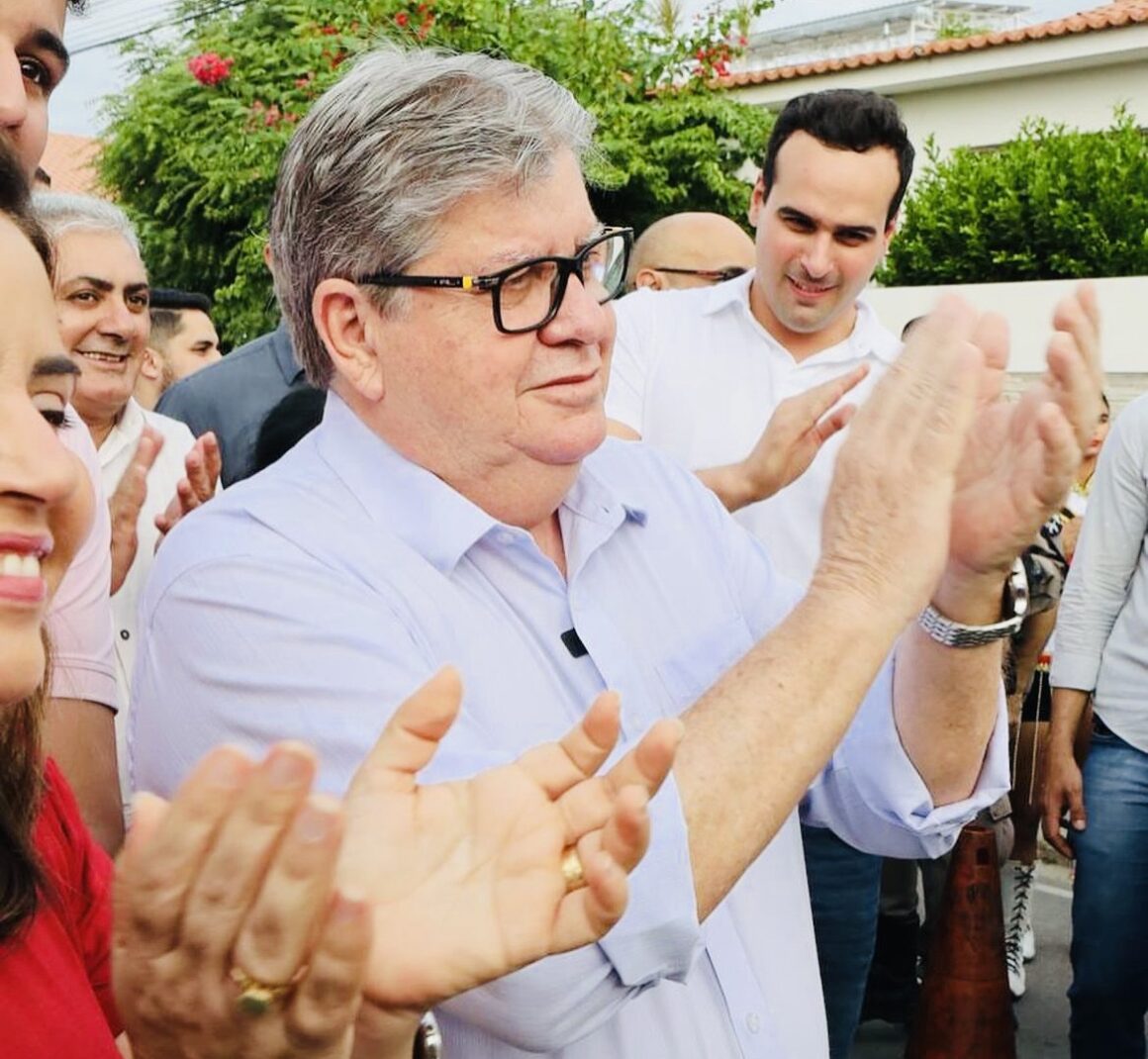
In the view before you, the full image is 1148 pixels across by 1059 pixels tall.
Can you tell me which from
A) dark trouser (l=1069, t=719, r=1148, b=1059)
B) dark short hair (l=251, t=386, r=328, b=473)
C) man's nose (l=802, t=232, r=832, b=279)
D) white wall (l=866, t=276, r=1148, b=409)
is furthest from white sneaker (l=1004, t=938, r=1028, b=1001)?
white wall (l=866, t=276, r=1148, b=409)

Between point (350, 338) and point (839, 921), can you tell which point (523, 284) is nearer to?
point (350, 338)

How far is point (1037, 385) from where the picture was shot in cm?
172

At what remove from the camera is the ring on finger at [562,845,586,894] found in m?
1.16

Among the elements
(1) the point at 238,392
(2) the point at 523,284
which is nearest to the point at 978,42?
(1) the point at 238,392

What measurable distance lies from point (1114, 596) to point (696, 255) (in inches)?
91.5

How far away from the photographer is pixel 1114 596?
3.62 metres

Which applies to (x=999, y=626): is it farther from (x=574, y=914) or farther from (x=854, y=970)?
(x=854, y=970)

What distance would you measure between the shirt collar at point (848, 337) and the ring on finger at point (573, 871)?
97.1 inches

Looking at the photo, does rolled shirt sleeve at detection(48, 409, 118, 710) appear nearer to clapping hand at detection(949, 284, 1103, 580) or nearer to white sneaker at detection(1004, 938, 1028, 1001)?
clapping hand at detection(949, 284, 1103, 580)

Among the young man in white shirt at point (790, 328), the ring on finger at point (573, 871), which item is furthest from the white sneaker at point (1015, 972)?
the ring on finger at point (573, 871)

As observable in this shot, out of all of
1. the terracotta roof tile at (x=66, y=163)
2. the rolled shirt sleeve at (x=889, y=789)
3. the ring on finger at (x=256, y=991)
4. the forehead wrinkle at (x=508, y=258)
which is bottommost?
the terracotta roof tile at (x=66, y=163)

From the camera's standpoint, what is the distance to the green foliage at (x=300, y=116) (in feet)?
51.2

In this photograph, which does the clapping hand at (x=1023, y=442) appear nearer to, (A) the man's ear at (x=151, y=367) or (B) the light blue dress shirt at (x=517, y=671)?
(B) the light blue dress shirt at (x=517, y=671)

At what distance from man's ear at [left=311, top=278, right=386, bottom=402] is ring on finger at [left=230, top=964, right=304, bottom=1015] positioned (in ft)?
3.33
